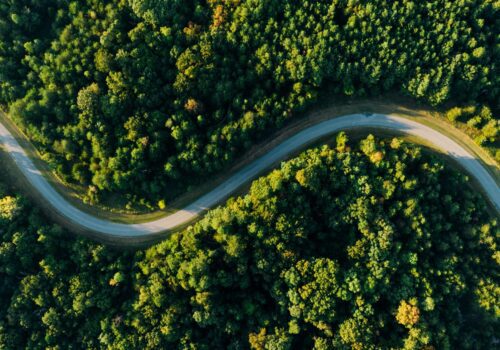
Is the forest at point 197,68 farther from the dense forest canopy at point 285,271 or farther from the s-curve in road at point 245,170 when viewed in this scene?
the dense forest canopy at point 285,271

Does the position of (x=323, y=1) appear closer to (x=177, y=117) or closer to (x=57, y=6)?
(x=177, y=117)

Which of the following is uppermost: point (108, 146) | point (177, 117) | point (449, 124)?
point (449, 124)

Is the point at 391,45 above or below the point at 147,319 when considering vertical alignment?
above

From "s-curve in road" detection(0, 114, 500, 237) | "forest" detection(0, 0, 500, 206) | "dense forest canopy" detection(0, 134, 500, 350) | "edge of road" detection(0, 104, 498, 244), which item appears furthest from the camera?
"s-curve in road" detection(0, 114, 500, 237)

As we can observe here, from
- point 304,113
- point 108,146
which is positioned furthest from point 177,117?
point 304,113

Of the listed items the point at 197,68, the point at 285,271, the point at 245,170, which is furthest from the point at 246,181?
the point at 197,68

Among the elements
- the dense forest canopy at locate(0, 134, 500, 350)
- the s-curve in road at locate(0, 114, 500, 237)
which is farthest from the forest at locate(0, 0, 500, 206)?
the dense forest canopy at locate(0, 134, 500, 350)

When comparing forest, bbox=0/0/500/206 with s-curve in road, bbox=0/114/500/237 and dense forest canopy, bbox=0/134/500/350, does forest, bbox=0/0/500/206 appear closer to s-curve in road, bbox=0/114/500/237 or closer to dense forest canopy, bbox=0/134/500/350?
s-curve in road, bbox=0/114/500/237
